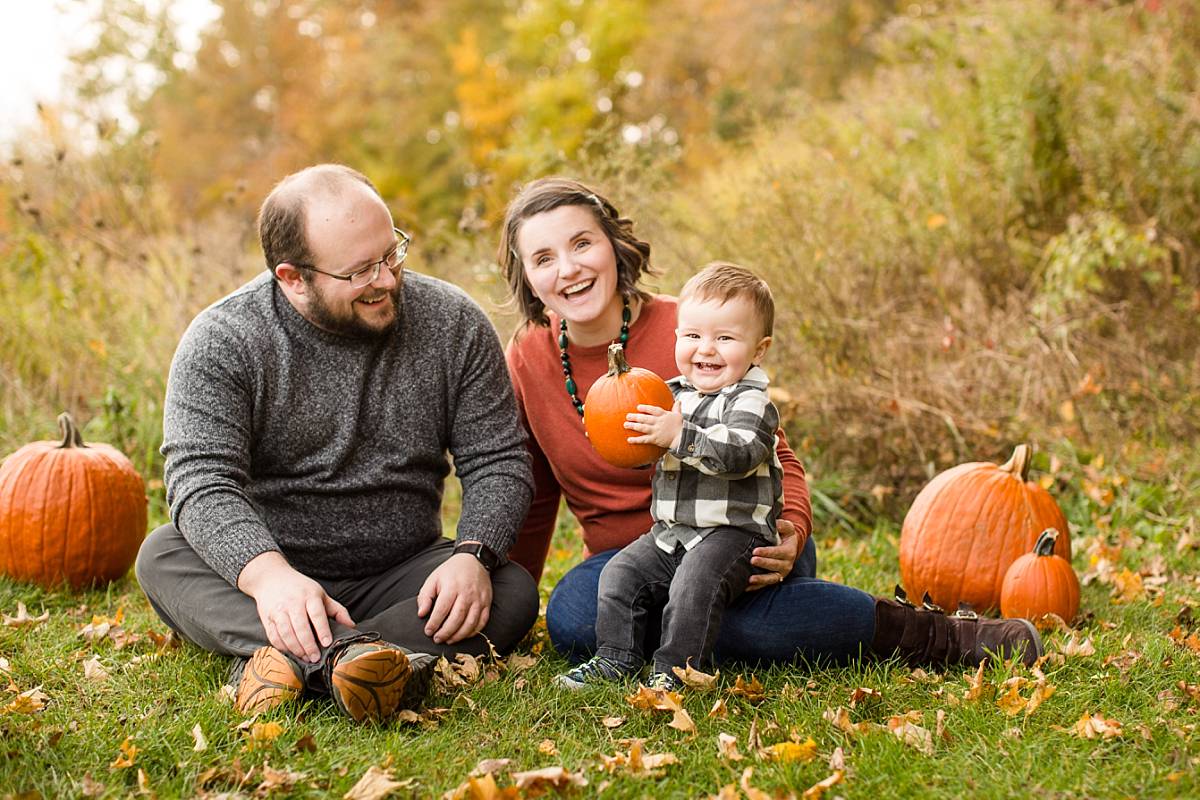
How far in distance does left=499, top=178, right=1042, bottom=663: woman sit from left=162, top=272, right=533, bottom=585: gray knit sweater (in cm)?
17

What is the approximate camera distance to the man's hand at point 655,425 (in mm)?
2678

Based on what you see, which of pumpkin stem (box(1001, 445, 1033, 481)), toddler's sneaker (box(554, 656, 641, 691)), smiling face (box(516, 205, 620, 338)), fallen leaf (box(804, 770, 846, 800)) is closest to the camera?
fallen leaf (box(804, 770, 846, 800))

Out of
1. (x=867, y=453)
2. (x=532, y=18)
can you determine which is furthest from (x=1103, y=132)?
(x=532, y=18)

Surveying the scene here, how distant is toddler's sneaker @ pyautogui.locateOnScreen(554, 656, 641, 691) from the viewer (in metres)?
2.87

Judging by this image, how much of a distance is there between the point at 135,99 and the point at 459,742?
25.4m

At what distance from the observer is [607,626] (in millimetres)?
2932

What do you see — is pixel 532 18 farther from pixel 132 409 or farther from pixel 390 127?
pixel 132 409

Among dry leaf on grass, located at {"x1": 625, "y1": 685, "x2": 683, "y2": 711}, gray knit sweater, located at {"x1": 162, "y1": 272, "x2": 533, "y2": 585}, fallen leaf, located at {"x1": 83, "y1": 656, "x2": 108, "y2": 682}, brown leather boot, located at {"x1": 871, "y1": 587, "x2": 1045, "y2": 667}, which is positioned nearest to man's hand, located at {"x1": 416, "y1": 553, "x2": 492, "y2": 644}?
gray knit sweater, located at {"x1": 162, "y1": 272, "x2": 533, "y2": 585}

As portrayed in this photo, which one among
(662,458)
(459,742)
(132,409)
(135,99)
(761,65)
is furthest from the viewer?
(135,99)

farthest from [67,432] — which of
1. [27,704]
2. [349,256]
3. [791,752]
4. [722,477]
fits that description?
[791,752]

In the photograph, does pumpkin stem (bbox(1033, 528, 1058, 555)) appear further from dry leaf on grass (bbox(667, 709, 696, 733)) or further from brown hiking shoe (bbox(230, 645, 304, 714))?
brown hiking shoe (bbox(230, 645, 304, 714))

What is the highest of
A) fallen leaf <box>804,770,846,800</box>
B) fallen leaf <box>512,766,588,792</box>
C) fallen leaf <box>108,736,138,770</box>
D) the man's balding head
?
the man's balding head

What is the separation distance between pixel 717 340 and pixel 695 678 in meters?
0.86

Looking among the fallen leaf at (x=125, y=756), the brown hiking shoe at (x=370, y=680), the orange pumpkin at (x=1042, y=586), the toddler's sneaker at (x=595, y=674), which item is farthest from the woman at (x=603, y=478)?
the fallen leaf at (x=125, y=756)
